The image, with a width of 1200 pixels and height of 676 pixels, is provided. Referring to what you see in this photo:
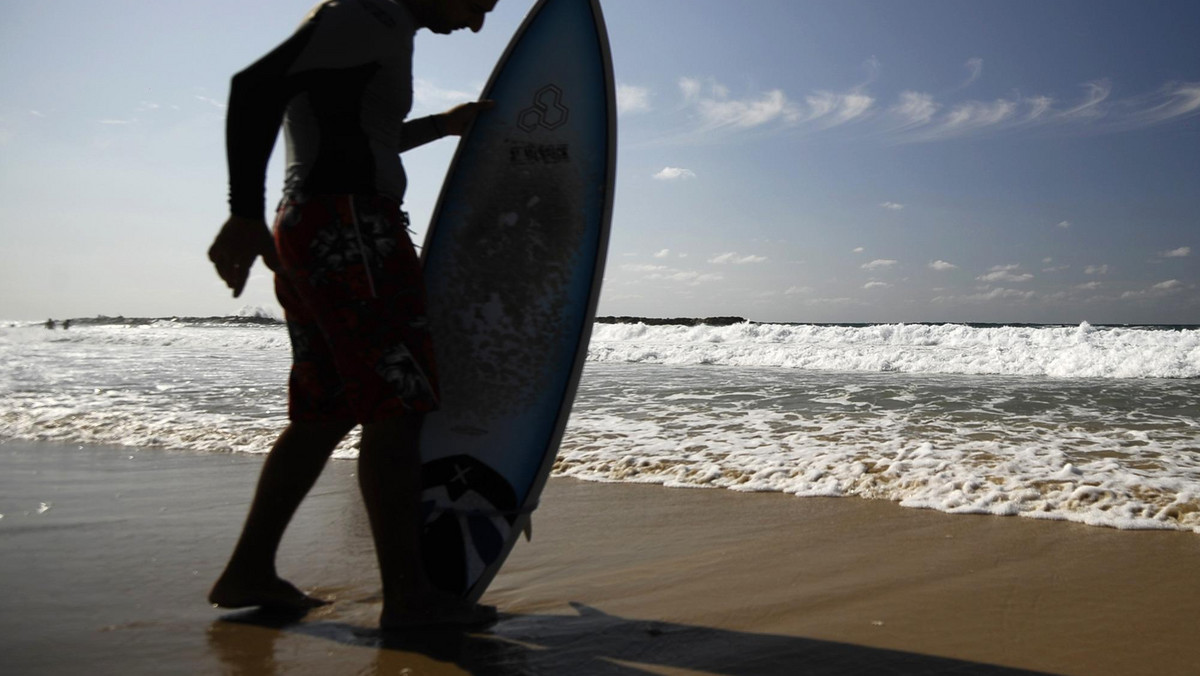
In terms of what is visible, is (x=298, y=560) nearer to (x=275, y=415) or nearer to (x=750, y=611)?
(x=750, y=611)

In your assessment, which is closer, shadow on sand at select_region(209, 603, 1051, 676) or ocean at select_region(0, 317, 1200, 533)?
shadow on sand at select_region(209, 603, 1051, 676)

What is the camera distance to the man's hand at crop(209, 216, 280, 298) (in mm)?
1382

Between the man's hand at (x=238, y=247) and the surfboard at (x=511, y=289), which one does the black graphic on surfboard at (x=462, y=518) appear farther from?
the man's hand at (x=238, y=247)

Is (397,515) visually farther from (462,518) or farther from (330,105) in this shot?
(330,105)

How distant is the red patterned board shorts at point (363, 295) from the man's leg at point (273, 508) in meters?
0.24

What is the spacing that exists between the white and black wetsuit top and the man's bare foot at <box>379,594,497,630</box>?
0.83 m

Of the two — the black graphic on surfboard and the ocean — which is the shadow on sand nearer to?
the black graphic on surfboard

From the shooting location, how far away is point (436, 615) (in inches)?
60.7

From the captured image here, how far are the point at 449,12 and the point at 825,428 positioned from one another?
3.65m

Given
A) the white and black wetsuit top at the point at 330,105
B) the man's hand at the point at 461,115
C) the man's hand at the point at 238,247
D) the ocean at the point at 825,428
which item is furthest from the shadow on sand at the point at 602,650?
the ocean at the point at 825,428

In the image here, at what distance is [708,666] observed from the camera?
4.59 ft

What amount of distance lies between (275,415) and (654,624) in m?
4.59

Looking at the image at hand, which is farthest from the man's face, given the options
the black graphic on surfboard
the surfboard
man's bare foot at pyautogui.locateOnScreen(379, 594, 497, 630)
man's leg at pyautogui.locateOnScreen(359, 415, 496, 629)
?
man's bare foot at pyautogui.locateOnScreen(379, 594, 497, 630)

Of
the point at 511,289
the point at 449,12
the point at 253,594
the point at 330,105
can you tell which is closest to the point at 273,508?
the point at 253,594
